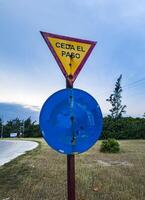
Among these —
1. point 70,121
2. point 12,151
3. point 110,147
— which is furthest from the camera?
point 12,151

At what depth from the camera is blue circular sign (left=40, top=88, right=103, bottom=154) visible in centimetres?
411

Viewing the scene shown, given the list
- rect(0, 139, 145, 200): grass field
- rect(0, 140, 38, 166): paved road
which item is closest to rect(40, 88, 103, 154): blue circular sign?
rect(0, 139, 145, 200): grass field

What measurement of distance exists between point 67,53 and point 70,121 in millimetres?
738

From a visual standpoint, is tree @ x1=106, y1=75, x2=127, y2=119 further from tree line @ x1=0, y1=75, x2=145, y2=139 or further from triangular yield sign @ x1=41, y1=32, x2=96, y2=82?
triangular yield sign @ x1=41, y1=32, x2=96, y2=82

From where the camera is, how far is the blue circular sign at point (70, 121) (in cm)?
411

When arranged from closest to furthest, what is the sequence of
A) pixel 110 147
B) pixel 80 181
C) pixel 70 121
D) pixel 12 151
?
pixel 70 121
pixel 80 181
pixel 110 147
pixel 12 151

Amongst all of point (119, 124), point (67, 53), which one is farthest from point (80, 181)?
point (119, 124)

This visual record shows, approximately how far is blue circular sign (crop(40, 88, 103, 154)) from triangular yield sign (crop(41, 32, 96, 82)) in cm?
22

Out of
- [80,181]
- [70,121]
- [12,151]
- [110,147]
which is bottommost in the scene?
[80,181]

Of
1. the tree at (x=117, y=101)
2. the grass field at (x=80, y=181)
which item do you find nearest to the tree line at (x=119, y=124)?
the tree at (x=117, y=101)

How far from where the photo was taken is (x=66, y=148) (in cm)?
412

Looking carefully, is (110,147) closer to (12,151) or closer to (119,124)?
(12,151)

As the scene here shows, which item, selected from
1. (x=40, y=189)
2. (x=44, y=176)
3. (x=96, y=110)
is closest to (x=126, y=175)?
(x=44, y=176)

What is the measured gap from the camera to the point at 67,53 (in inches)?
167
